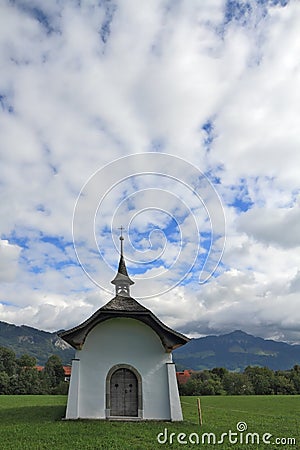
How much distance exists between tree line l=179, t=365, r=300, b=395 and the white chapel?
154 ft

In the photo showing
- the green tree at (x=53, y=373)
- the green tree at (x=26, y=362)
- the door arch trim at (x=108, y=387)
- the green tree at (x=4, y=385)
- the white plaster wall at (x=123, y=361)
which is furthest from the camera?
the green tree at (x=26, y=362)

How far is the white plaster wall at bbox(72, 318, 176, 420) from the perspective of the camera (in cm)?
1991

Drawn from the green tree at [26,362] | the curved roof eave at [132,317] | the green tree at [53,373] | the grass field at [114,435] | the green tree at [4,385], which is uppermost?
the green tree at [26,362]

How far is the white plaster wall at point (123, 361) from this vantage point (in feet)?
65.3

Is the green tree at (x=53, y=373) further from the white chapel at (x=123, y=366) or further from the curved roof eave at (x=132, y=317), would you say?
the curved roof eave at (x=132, y=317)

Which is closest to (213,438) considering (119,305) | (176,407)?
(176,407)

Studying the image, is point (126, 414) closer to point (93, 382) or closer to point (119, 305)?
point (93, 382)

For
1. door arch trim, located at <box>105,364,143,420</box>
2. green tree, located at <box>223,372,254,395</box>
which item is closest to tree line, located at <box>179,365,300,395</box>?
green tree, located at <box>223,372,254,395</box>

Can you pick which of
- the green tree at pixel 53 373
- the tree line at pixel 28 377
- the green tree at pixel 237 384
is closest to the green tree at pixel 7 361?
the tree line at pixel 28 377

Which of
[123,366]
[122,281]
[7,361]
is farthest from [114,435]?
[7,361]

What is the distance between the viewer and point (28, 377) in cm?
7488

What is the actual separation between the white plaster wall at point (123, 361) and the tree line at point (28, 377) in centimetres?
4826

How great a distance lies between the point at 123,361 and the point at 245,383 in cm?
5752

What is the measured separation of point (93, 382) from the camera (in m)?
20.2
